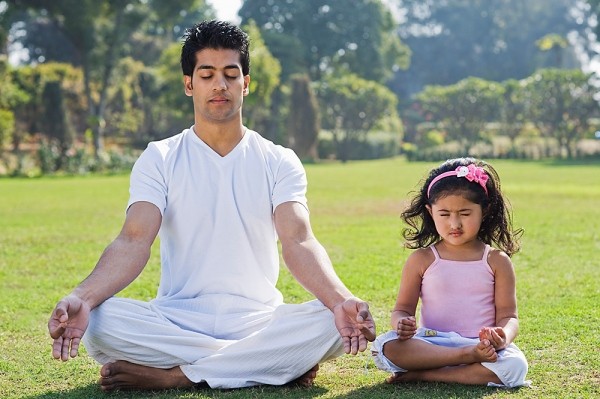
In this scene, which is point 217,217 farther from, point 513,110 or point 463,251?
point 513,110

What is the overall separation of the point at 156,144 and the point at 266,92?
34.3 metres

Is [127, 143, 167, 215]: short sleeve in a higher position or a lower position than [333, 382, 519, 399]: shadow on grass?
higher

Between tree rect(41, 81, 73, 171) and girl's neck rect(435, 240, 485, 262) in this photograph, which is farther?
tree rect(41, 81, 73, 171)

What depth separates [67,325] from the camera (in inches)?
145

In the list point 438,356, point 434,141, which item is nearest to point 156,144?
point 438,356

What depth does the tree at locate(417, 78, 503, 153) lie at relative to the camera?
44.0 metres

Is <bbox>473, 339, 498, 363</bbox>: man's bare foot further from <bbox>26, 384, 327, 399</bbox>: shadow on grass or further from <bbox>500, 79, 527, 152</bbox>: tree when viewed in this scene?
<bbox>500, 79, 527, 152</bbox>: tree

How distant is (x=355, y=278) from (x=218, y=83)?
11.5 feet

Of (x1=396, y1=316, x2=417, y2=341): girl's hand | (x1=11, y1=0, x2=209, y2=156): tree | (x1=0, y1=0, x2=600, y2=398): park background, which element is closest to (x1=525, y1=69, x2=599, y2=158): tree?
(x1=0, y1=0, x2=600, y2=398): park background

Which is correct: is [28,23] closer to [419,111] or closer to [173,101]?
[173,101]

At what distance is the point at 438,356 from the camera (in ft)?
13.0

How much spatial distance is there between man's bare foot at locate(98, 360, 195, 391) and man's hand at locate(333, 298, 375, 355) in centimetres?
71

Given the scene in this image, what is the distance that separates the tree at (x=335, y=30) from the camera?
59656mm

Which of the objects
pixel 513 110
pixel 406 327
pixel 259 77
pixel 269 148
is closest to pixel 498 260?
pixel 406 327
